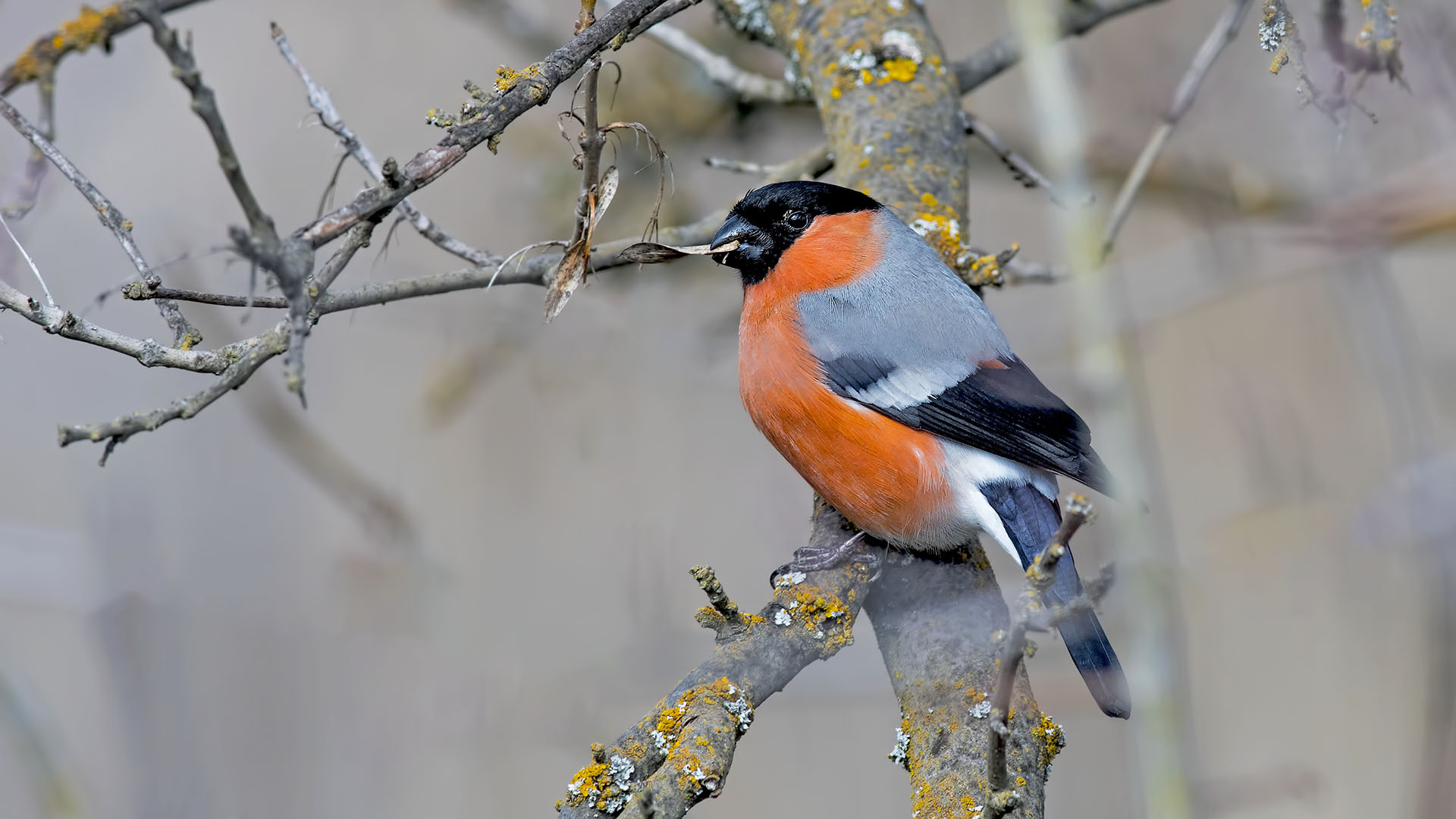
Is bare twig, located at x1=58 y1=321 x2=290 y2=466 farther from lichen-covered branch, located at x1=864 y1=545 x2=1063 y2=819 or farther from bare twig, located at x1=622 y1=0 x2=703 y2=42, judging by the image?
lichen-covered branch, located at x1=864 y1=545 x2=1063 y2=819

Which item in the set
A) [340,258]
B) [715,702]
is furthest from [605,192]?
[715,702]

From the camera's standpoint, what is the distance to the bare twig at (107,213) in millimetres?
1830

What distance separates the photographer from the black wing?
8.31 feet

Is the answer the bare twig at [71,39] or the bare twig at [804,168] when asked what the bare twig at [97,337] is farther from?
the bare twig at [804,168]

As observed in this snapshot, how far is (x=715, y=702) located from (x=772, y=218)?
154cm

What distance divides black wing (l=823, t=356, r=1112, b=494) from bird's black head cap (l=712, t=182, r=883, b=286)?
17.0 inches

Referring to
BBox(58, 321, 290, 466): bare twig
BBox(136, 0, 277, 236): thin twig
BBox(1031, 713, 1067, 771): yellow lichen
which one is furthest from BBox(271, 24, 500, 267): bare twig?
BBox(1031, 713, 1067, 771): yellow lichen

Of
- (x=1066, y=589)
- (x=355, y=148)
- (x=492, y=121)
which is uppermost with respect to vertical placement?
(x=355, y=148)

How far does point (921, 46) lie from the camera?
10.5 feet

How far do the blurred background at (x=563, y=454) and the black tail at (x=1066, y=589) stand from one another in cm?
28

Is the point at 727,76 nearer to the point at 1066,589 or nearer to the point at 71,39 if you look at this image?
the point at 1066,589

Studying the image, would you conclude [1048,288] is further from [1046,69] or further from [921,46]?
[1046,69]

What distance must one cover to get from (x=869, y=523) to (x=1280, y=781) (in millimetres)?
1103

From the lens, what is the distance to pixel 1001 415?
262cm
